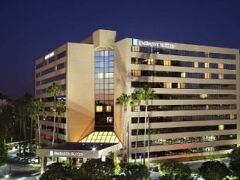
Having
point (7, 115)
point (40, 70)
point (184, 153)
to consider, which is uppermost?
point (40, 70)

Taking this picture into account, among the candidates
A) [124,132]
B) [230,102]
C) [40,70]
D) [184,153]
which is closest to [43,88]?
[40,70]

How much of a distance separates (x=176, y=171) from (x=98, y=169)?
49.5 feet

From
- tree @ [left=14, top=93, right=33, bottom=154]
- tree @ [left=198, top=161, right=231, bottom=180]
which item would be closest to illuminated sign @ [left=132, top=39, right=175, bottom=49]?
tree @ [left=14, top=93, right=33, bottom=154]

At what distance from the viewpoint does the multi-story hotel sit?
116625 millimetres

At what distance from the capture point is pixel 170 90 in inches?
4786

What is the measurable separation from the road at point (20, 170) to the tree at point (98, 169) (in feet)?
93.0

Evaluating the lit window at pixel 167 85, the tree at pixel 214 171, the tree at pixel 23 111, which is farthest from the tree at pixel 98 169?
the tree at pixel 23 111

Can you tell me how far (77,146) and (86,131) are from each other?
73.6 ft

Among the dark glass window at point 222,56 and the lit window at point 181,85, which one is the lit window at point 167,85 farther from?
the dark glass window at point 222,56

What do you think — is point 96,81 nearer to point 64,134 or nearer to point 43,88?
point 64,134

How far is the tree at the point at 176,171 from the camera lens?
70125mm

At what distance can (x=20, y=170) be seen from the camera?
108750mm

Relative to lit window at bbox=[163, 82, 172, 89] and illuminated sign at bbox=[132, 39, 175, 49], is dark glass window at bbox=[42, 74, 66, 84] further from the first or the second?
lit window at bbox=[163, 82, 172, 89]

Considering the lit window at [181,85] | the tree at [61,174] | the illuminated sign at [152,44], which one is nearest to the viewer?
the tree at [61,174]
